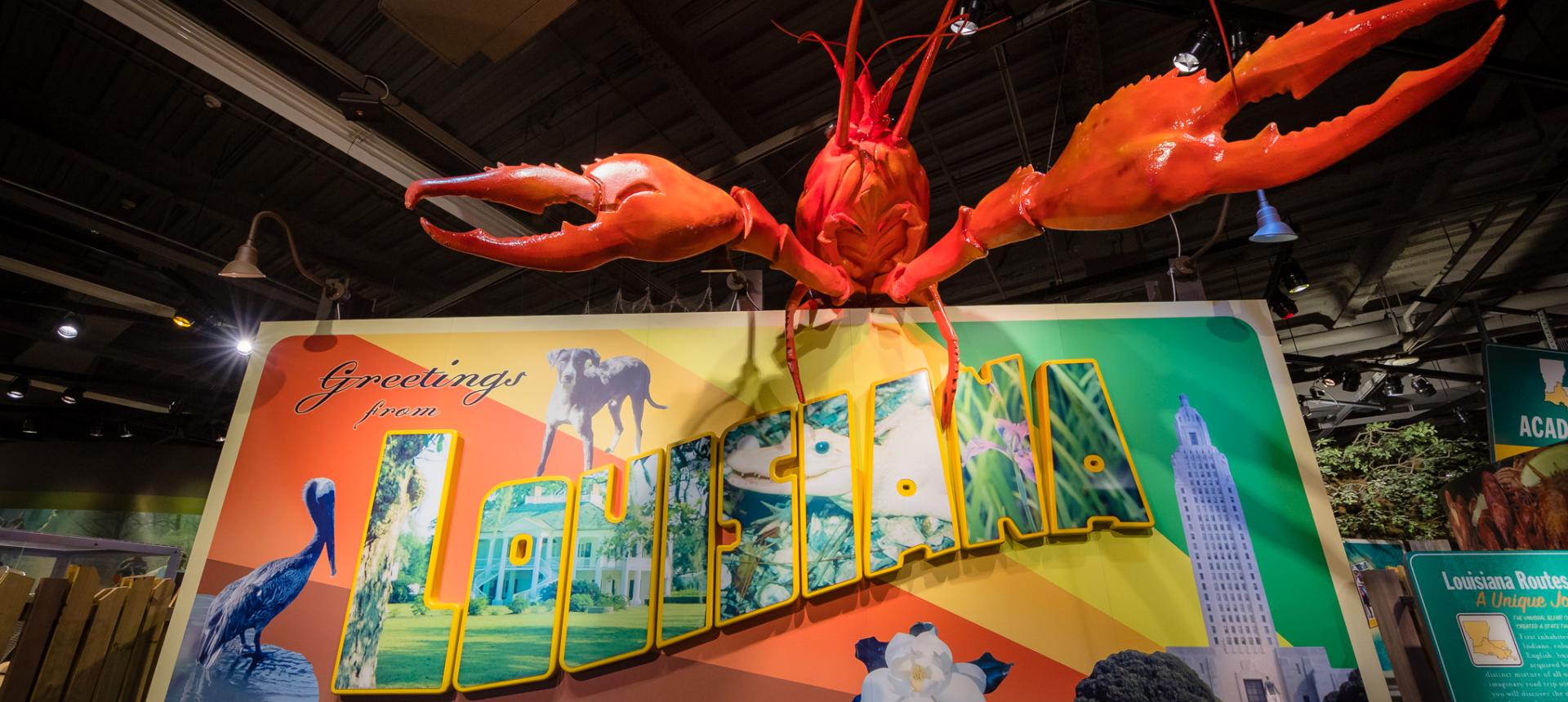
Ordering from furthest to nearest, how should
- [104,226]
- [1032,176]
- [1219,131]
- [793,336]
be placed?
[104,226] → [793,336] → [1032,176] → [1219,131]

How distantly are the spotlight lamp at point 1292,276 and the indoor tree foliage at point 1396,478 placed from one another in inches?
112

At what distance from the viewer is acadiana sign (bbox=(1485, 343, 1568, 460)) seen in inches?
165

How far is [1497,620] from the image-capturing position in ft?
6.47

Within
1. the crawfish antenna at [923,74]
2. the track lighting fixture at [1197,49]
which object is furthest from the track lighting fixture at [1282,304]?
the crawfish antenna at [923,74]

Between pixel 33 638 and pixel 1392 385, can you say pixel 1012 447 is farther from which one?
pixel 1392 385

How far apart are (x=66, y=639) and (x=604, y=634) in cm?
232

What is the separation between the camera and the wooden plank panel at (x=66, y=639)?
2.47 m

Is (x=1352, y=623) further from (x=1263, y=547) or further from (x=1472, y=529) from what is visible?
(x=1472, y=529)

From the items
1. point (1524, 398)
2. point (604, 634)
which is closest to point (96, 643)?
point (604, 634)

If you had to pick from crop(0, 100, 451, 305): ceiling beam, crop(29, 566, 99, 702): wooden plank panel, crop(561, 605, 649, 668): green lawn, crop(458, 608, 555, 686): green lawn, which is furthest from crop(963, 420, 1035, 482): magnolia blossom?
crop(0, 100, 451, 305): ceiling beam

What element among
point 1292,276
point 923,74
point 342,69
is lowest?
point 923,74

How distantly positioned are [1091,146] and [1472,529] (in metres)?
5.27

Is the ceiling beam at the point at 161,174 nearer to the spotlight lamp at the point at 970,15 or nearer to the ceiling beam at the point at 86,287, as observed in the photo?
the ceiling beam at the point at 86,287

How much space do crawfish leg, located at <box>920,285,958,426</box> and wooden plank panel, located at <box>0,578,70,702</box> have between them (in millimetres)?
3571
